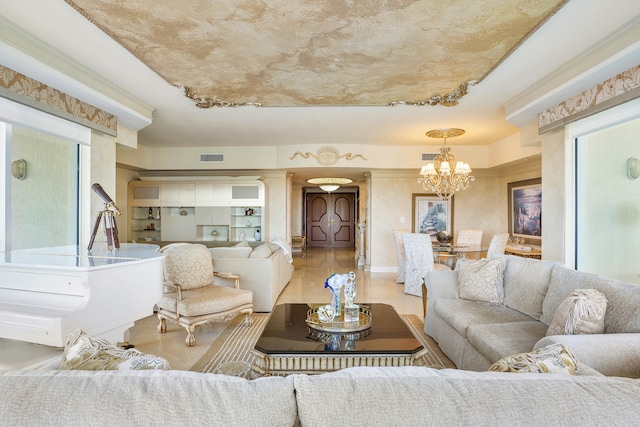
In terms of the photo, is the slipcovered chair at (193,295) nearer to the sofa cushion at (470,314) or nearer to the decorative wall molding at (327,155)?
the sofa cushion at (470,314)

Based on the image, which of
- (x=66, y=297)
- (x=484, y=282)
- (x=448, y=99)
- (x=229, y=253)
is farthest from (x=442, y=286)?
(x=66, y=297)

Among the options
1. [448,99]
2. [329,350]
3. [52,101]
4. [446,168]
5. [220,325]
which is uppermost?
[448,99]

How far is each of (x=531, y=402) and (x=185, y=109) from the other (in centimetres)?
459

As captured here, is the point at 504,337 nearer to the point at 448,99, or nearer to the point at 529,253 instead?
the point at 448,99

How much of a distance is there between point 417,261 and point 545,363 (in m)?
4.39

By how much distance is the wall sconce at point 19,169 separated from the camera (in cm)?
296

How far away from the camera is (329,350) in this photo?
2148mm

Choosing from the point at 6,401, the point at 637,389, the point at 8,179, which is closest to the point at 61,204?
the point at 8,179

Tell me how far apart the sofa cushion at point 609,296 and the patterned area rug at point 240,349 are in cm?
93

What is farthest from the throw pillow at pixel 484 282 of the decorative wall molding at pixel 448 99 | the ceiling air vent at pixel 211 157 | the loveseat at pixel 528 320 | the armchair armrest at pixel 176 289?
the ceiling air vent at pixel 211 157

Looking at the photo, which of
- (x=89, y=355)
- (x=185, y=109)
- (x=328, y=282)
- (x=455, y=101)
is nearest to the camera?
(x=89, y=355)

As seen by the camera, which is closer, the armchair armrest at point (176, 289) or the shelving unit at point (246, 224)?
the armchair armrest at point (176, 289)

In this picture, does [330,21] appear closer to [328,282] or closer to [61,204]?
[328,282]

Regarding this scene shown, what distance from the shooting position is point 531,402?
82 centimetres
